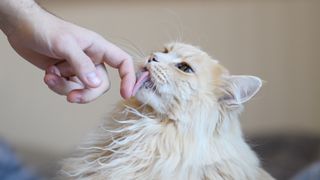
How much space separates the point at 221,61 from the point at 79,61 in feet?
5.85

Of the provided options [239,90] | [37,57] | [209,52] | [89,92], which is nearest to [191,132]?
[239,90]

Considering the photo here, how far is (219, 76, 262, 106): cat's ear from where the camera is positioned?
127 cm

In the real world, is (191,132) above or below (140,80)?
below

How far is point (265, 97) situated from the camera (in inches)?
116

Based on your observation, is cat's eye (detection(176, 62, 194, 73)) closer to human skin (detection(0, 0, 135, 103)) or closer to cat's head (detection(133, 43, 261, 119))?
cat's head (detection(133, 43, 261, 119))

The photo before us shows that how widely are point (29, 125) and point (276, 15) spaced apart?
1394mm

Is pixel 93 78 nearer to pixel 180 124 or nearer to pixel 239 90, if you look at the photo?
pixel 180 124

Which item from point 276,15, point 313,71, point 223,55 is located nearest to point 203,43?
point 223,55

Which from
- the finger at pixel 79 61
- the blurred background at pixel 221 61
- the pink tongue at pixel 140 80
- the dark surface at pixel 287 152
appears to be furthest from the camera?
the blurred background at pixel 221 61

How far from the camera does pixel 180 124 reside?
1.25 m

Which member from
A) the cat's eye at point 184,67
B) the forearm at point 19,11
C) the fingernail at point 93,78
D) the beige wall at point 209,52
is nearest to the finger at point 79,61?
the fingernail at point 93,78

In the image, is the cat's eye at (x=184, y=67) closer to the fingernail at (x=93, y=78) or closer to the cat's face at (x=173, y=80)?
the cat's face at (x=173, y=80)

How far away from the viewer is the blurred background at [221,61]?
2742 mm

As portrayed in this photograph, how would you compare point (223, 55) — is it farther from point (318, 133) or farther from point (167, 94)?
point (167, 94)
